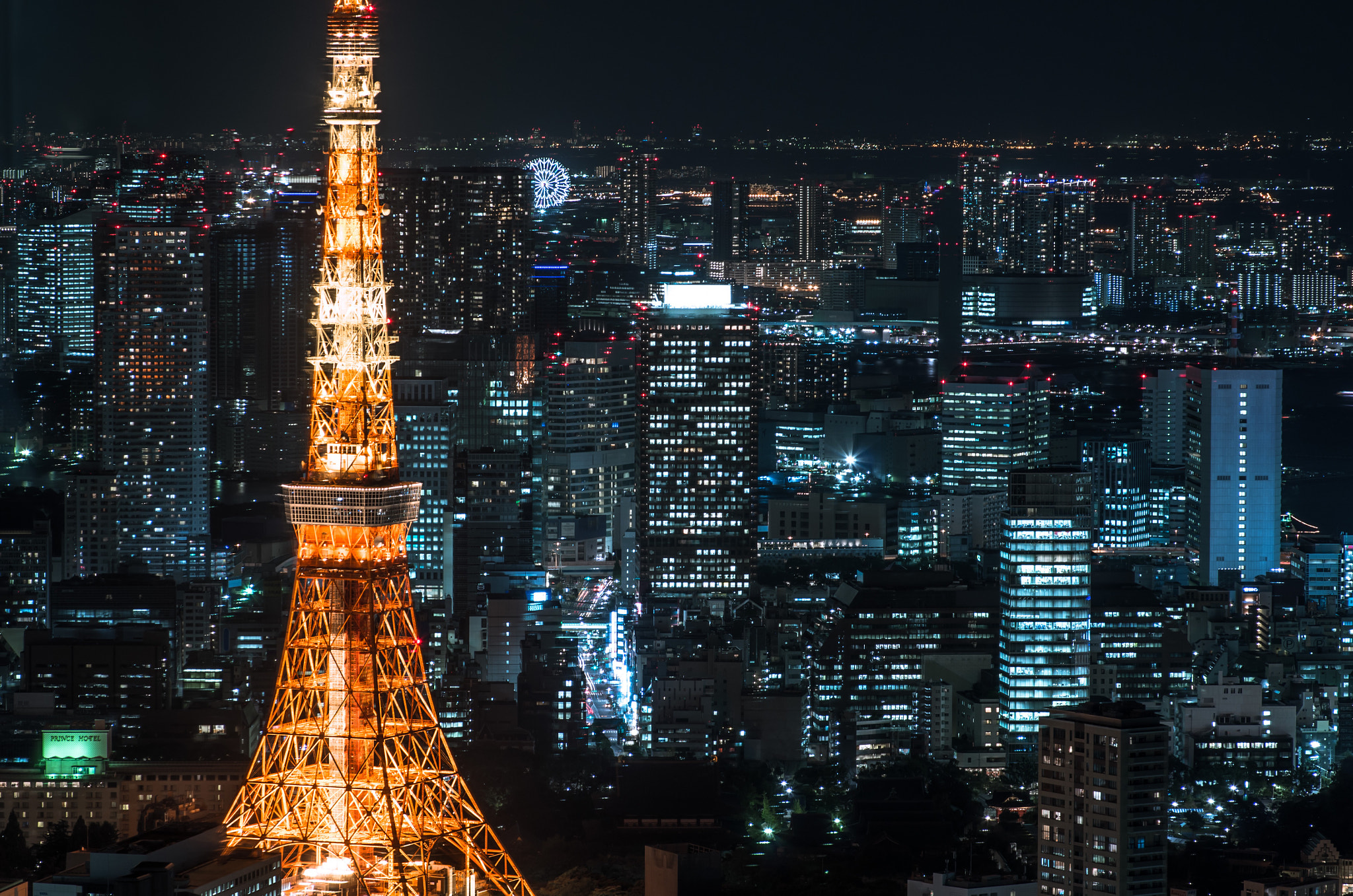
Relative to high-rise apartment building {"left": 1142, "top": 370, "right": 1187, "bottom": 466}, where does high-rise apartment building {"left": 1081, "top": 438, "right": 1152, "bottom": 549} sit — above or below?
below

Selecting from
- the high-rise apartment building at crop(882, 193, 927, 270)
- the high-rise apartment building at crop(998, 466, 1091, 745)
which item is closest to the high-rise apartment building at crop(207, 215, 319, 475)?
the high-rise apartment building at crop(998, 466, 1091, 745)

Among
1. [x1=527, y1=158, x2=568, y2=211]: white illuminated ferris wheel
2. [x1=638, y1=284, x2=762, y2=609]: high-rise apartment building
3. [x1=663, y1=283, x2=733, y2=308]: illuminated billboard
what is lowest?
[x1=638, y1=284, x2=762, y2=609]: high-rise apartment building

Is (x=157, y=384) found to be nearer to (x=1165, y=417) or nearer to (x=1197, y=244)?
(x=1165, y=417)

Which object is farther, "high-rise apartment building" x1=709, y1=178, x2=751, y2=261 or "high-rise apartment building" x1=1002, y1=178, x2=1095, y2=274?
"high-rise apartment building" x1=1002, y1=178, x2=1095, y2=274

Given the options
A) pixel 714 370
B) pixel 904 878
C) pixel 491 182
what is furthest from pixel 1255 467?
pixel 904 878

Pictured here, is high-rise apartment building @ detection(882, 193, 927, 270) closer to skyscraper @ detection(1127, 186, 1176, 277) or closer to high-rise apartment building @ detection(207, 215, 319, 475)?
skyscraper @ detection(1127, 186, 1176, 277)

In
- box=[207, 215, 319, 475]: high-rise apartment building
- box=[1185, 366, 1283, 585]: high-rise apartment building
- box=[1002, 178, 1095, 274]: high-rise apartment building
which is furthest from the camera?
box=[1002, 178, 1095, 274]: high-rise apartment building

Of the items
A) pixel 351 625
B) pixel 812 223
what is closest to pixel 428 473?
pixel 351 625

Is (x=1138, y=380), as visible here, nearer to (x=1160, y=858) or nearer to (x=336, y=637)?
(x=1160, y=858)
